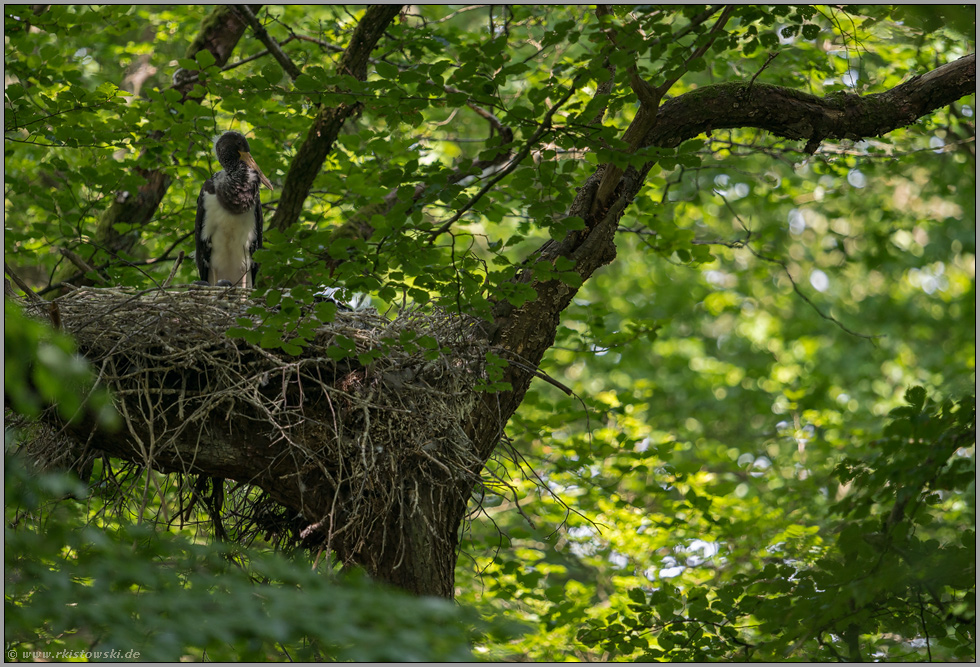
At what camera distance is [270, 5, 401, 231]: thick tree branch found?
4.64 metres

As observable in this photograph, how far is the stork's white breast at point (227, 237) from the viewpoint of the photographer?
495cm

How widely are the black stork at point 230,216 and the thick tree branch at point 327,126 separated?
193 millimetres

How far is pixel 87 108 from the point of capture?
4242mm

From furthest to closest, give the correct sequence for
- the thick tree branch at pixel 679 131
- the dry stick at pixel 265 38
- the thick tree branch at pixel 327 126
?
the dry stick at pixel 265 38 < the thick tree branch at pixel 327 126 < the thick tree branch at pixel 679 131

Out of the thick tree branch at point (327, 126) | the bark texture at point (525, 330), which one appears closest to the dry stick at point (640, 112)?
the bark texture at point (525, 330)

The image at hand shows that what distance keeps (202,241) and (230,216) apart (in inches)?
10.4

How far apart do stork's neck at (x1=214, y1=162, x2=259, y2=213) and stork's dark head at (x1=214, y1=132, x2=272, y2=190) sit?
11mm

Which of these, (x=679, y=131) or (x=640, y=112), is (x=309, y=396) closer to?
(x=640, y=112)

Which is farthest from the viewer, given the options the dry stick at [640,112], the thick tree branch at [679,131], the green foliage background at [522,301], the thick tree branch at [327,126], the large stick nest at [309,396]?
the thick tree branch at [327,126]

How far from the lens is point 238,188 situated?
195 inches

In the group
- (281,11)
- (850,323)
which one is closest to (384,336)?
(281,11)

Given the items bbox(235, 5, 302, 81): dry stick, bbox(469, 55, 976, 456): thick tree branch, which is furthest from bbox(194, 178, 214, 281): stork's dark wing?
bbox(469, 55, 976, 456): thick tree branch

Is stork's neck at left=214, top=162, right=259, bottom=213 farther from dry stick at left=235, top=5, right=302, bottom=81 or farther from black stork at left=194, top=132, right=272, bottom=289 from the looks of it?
dry stick at left=235, top=5, right=302, bottom=81

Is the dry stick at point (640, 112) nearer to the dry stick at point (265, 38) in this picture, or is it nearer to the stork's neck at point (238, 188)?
the dry stick at point (265, 38)
